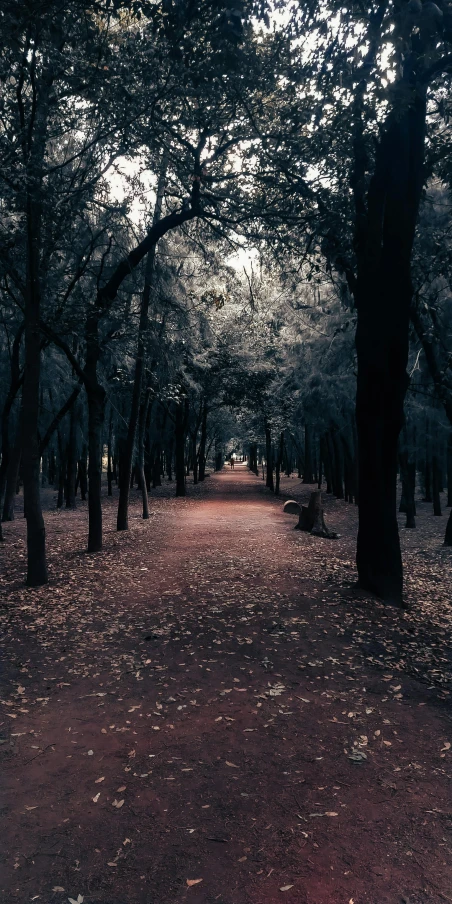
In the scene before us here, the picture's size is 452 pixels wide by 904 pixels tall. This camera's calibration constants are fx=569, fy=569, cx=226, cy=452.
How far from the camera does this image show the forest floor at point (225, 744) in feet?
9.92

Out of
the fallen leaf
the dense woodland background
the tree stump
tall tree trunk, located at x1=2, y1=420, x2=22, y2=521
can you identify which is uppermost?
the dense woodland background

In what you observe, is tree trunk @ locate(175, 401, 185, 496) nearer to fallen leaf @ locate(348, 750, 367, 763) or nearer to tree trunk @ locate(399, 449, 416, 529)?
tree trunk @ locate(399, 449, 416, 529)

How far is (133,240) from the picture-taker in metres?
13.3

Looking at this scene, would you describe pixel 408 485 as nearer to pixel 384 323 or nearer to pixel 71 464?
pixel 384 323

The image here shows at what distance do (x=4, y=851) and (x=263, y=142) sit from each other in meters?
9.49

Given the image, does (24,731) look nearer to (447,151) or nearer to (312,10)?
(312,10)

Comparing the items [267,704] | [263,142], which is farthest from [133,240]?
[267,704]

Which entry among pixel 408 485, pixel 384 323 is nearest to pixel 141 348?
pixel 384 323

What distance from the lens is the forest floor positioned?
119 inches

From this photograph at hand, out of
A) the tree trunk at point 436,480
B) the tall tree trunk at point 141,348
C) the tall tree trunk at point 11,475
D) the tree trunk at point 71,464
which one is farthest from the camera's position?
the tree trunk at point 436,480

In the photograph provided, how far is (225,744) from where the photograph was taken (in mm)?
4352

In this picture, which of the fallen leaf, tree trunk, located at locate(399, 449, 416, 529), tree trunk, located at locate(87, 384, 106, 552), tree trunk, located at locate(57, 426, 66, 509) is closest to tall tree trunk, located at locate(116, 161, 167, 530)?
tree trunk, located at locate(87, 384, 106, 552)

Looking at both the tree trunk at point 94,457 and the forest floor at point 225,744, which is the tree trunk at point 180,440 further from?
the forest floor at point 225,744

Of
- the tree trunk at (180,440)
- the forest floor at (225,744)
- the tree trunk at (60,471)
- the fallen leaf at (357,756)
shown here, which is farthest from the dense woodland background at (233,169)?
the tree trunk at (180,440)
